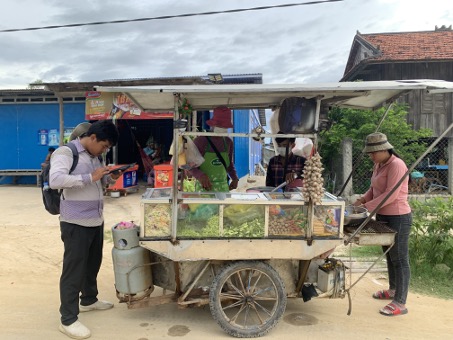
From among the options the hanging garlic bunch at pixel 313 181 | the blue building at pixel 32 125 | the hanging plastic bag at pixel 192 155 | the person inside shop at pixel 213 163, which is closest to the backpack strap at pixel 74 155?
the hanging plastic bag at pixel 192 155

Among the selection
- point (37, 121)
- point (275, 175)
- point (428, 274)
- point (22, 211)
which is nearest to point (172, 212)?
point (275, 175)

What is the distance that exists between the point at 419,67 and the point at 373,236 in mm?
11480

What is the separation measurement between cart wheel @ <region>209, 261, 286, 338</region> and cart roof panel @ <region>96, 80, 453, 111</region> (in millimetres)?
1438

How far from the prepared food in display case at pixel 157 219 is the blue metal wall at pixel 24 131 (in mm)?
10932

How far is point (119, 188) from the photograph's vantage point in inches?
397

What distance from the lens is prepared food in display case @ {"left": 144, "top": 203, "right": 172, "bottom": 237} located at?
3.04 meters

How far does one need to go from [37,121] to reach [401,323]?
12640 millimetres

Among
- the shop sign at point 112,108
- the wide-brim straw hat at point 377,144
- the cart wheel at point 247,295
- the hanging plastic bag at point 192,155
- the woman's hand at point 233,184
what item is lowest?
the cart wheel at point 247,295

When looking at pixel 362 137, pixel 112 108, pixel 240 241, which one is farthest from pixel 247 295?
pixel 112 108

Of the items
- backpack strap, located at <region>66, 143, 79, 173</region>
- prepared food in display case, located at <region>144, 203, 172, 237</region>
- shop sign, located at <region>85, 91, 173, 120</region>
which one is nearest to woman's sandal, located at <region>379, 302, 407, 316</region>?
prepared food in display case, located at <region>144, 203, 172, 237</region>

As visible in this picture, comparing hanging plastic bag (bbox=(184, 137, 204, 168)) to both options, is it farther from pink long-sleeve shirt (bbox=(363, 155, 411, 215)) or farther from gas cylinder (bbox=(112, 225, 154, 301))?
pink long-sleeve shirt (bbox=(363, 155, 411, 215))

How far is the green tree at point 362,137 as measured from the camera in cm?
920

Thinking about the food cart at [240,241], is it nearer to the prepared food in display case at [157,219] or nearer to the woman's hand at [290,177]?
the prepared food in display case at [157,219]

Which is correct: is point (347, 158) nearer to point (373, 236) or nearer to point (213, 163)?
point (213, 163)
